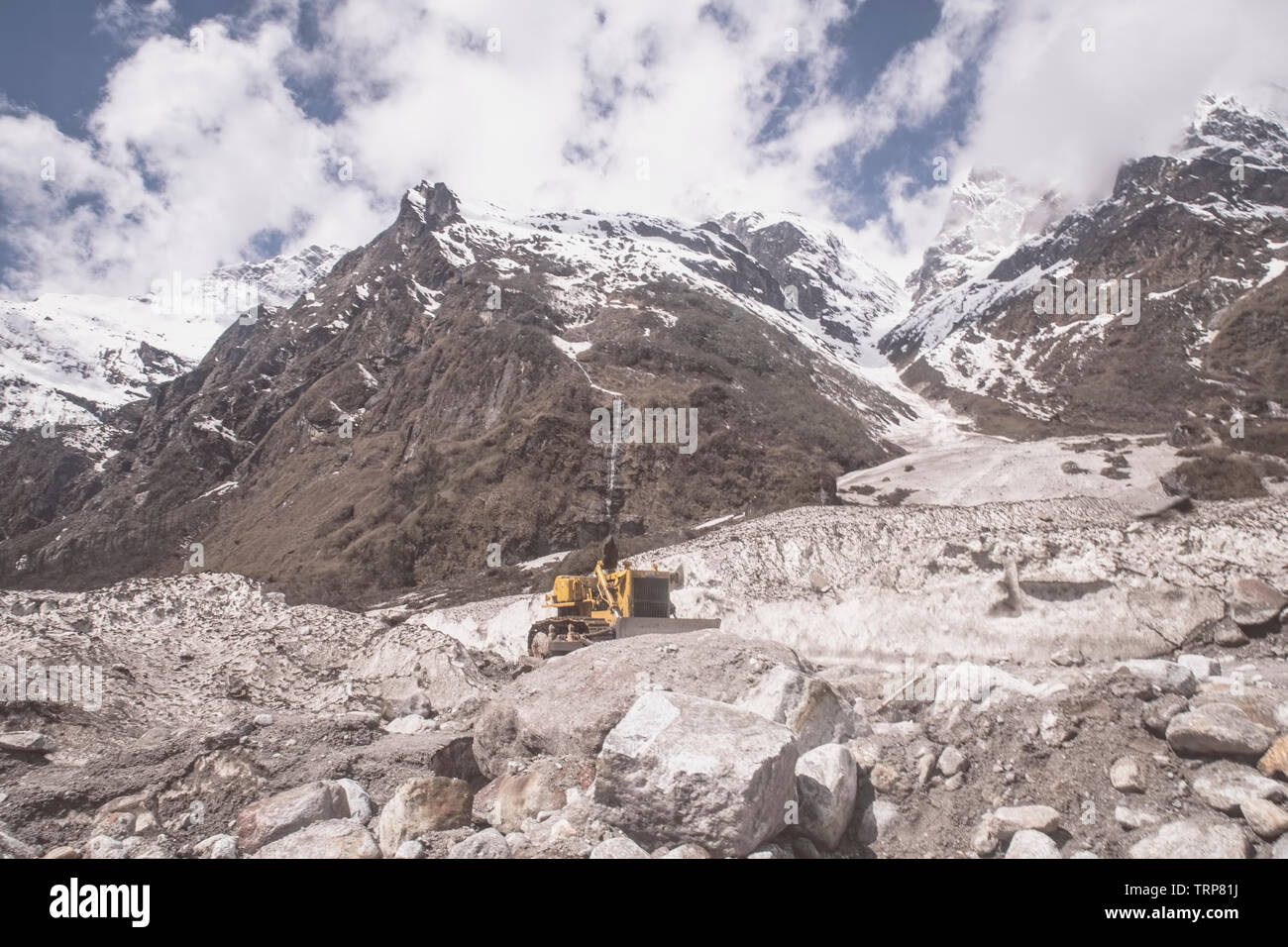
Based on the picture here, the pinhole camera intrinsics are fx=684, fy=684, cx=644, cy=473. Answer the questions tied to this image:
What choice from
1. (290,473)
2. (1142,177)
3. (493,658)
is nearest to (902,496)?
(493,658)

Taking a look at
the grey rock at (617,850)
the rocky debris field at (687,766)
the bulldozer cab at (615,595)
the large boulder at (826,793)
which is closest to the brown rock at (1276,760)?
the rocky debris field at (687,766)

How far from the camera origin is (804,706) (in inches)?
342

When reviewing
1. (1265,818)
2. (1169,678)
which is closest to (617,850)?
(1265,818)

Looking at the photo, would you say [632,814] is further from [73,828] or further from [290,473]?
[290,473]

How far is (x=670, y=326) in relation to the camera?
80.1 meters

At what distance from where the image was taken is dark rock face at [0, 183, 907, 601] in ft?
Result: 159

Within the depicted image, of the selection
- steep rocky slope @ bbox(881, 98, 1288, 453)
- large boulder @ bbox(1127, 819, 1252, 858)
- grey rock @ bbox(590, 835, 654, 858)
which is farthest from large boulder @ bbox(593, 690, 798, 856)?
steep rocky slope @ bbox(881, 98, 1288, 453)

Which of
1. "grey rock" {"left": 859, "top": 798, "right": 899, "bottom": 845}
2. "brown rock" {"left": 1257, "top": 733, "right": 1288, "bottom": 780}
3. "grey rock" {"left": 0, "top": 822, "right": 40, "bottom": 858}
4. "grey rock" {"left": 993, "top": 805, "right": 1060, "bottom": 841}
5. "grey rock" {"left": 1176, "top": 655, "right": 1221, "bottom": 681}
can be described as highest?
"brown rock" {"left": 1257, "top": 733, "right": 1288, "bottom": 780}

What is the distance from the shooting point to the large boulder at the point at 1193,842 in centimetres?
537

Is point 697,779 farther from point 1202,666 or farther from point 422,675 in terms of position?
point 422,675

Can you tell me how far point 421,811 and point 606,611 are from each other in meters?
11.4

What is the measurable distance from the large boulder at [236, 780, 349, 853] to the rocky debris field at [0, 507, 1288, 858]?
0.09 feet

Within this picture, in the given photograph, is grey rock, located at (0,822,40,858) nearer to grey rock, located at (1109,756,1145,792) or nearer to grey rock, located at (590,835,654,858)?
grey rock, located at (590,835,654,858)

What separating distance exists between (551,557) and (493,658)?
2205 centimetres
